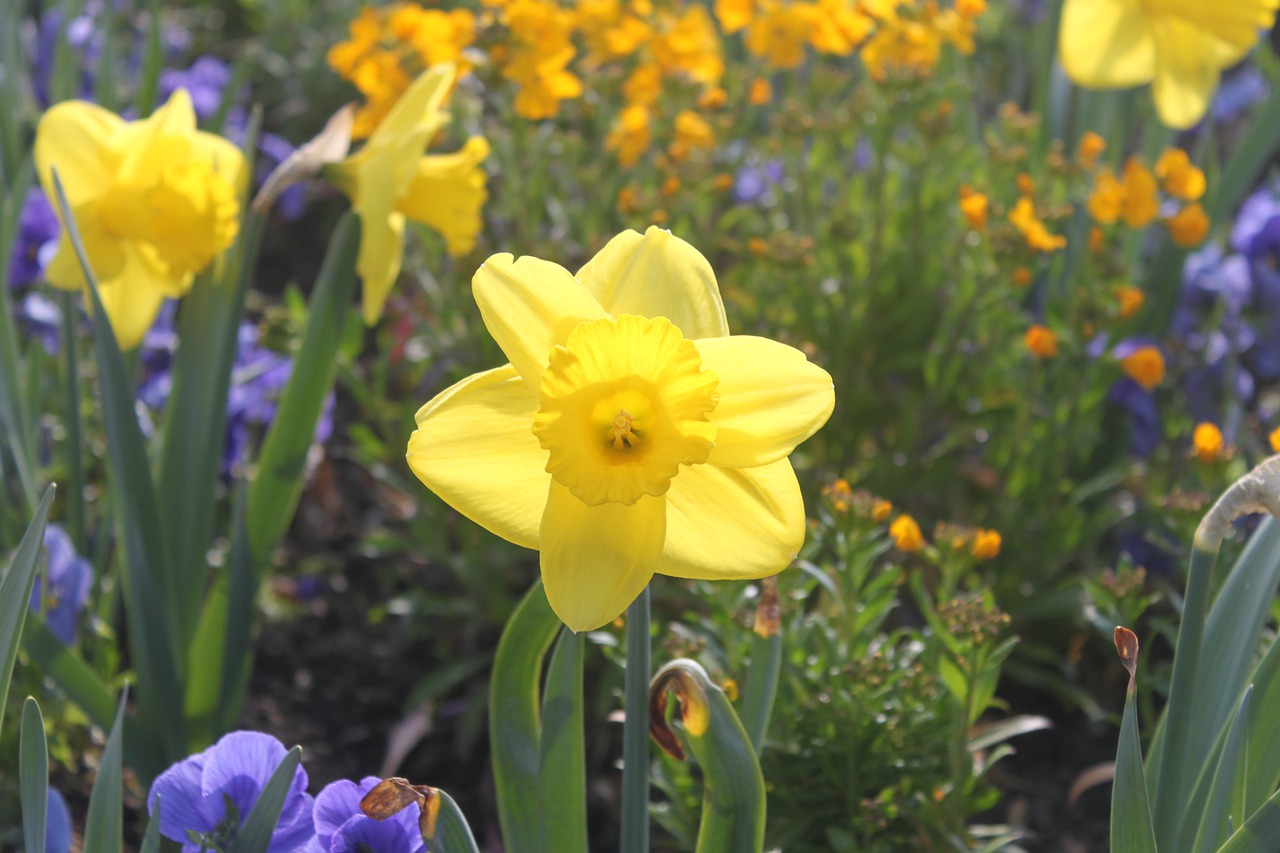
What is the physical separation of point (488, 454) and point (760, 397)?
0.20 meters

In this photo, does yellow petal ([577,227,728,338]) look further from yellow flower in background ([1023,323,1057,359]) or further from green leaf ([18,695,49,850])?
yellow flower in background ([1023,323,1057,359])

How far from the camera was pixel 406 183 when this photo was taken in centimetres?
148

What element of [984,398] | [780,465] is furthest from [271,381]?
[780,465]

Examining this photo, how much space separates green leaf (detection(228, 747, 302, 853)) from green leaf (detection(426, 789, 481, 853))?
11 cm

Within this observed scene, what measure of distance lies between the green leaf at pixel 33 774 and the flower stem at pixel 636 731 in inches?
17.1

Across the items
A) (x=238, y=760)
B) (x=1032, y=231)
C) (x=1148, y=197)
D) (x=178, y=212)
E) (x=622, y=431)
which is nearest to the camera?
(x=622, y=431)

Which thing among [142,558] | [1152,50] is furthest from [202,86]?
[1152,50]

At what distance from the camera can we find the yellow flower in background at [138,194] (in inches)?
55.4

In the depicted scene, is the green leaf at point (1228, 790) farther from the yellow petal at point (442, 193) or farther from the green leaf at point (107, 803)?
the yellow petal at point (442, 193)

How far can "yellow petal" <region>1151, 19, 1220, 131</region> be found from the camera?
6.72 feet

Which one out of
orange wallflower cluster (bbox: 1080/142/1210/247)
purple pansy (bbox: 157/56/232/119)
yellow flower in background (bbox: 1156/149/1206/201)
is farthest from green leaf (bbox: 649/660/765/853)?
purple pansy (bbox: 157/56/232/119)

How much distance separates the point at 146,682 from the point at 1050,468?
1.44m

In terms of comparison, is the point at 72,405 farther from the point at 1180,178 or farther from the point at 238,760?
the point at 1180,178

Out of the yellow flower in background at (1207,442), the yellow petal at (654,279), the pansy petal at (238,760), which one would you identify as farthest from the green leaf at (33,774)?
the yellow flower in background at (1207,442)
